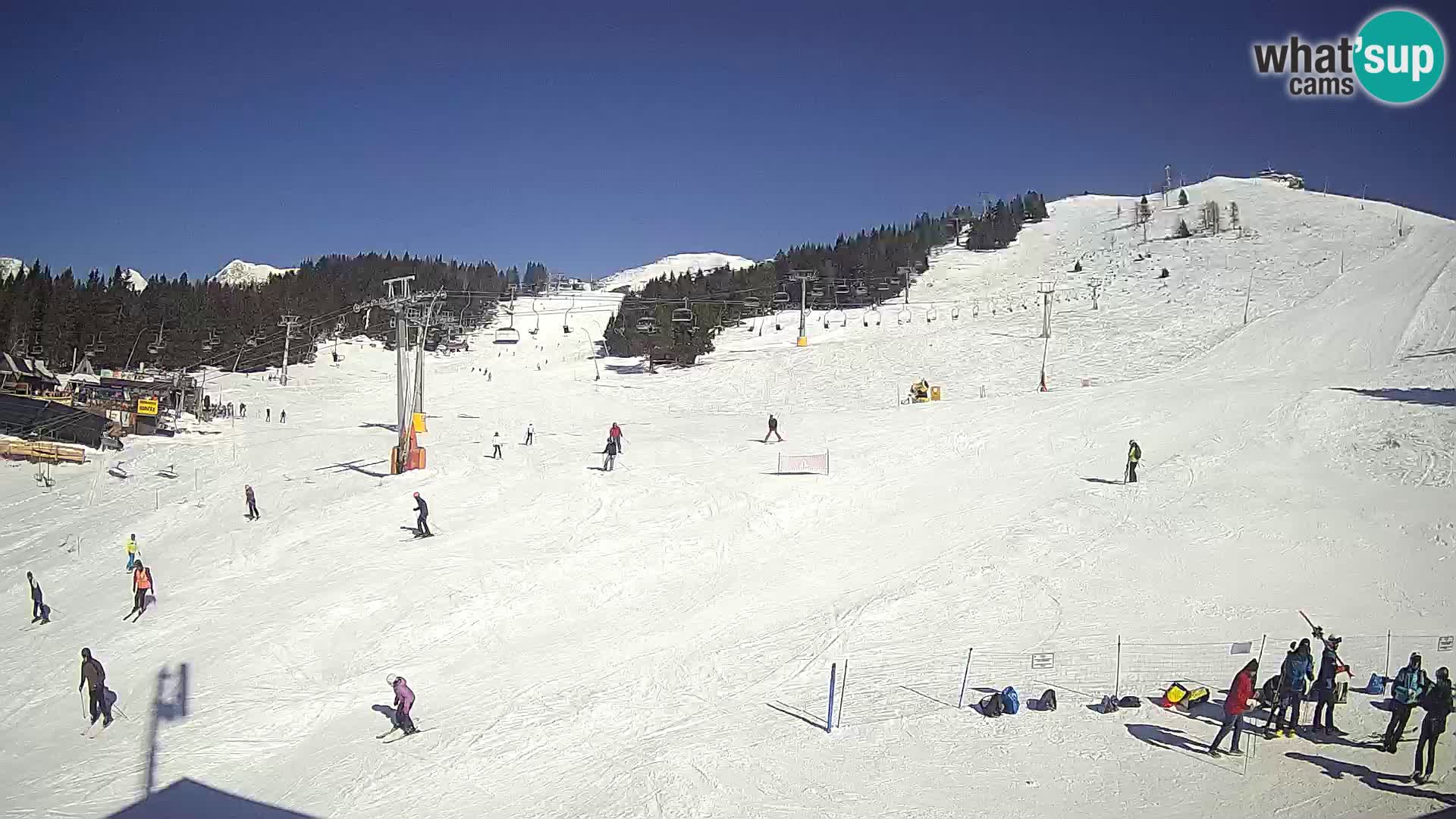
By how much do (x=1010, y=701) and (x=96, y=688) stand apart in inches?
535

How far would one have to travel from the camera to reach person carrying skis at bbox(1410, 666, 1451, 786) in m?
8.84

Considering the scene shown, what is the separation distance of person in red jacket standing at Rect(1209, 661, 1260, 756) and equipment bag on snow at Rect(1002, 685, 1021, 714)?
2207 millimetres

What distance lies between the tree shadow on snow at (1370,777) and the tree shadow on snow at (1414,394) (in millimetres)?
23078

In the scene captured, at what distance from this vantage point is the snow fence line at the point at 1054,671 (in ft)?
38.9

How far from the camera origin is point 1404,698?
9.52 meters

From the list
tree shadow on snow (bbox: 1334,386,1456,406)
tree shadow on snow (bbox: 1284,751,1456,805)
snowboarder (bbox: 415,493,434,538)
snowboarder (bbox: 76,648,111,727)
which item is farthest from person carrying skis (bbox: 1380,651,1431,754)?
tree shadow on snow (bbox: 1334,386,1456,406)

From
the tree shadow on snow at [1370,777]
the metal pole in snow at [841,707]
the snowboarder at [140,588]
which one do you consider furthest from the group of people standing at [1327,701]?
the snowboarder at [140,588]

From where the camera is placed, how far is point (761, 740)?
1117 cm

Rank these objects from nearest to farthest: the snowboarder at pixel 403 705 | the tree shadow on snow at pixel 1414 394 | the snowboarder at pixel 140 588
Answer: the snowboarder at pixel 403 705, the snowboarder at pixel 140 588, the tree shadow on snow at pixel 1414 394

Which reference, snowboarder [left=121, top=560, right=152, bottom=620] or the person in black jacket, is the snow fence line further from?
snowboarder [left=121, top=560, right=152, bottom=620]

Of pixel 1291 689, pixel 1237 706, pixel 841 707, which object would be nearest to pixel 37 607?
pixel 841 707

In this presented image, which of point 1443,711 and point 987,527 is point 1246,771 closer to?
point 1443,711

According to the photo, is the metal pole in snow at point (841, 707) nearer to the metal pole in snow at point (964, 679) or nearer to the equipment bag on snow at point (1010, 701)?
the metal pole in snow at point (964, 679)

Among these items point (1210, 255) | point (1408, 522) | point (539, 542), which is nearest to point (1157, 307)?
point (1210, 255)
